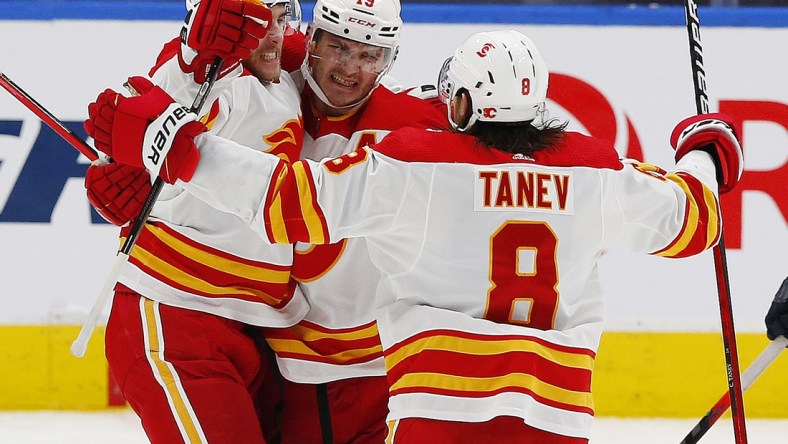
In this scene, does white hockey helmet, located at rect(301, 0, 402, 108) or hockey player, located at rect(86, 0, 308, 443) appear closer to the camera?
hockey player, located at rect(86, 0, 308, 443)

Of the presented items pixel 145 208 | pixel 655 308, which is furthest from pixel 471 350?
pixel 655 308

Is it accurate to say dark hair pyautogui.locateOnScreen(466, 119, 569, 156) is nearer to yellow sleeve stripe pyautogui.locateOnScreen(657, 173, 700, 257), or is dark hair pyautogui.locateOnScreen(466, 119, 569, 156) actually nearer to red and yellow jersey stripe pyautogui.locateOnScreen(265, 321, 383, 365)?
yellow sleeve stripe pyautogui.locateOnScreen(657, 173, 700, 257)

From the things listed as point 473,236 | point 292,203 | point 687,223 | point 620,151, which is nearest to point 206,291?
point 292,203

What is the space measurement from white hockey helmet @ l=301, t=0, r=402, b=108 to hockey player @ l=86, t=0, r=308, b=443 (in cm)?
7

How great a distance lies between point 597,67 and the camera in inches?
155

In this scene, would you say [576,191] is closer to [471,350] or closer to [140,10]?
[471,350]

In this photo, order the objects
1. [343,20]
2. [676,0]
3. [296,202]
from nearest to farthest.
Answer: [296,202] < [343,20] < [676,0]

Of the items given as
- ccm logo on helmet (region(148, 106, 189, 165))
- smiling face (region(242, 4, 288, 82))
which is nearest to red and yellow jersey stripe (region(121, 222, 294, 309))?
smiling face (region(242, 4, 288, 82))

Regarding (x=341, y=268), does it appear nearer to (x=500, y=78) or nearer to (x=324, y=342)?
(x=324, y=342)

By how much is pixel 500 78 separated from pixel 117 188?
2.30 feet

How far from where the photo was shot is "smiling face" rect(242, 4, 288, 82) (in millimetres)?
2488

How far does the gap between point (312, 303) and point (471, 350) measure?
646 mm

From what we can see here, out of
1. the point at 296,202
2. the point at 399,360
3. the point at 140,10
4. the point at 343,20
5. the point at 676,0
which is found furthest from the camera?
the point at 676,0

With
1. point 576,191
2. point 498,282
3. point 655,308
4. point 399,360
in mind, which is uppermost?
point 576,191
